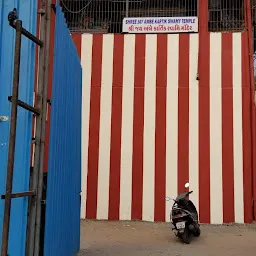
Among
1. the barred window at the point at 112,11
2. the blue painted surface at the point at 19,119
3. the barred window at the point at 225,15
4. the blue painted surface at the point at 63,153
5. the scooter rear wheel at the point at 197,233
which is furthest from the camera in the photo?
the barred window at the point at 112,11

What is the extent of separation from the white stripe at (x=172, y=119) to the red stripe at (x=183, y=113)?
9 cm

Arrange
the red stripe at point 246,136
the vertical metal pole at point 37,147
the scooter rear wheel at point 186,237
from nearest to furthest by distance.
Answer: the vertical metal pole at point 37,147 → the scooter rear wheel at point 186,237 → the red stripe at point 246,136

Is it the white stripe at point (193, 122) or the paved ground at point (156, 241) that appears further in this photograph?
the white stripe at point (193, 122)

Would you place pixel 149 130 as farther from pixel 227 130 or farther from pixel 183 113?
pixel 227 130

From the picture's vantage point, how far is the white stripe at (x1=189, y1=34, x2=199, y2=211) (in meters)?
9.81

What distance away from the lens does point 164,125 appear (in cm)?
1005

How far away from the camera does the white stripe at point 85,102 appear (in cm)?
998

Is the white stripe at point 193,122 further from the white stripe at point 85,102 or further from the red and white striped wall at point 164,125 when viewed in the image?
the white stripe at point 85,102

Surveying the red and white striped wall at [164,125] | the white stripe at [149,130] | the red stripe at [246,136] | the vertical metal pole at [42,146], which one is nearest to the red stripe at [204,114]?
the red and white striped wall at [164,125]

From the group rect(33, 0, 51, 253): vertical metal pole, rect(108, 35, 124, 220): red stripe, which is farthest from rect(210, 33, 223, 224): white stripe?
rect(33, 0, 51, 253): vertical metal pole

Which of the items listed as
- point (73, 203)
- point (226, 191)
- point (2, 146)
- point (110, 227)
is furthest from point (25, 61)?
point (226, 191)

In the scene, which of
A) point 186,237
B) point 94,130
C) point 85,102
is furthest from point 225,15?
point 186,237

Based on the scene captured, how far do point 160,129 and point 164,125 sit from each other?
0.45 ft

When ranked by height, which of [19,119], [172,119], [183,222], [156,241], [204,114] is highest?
[204,114]
